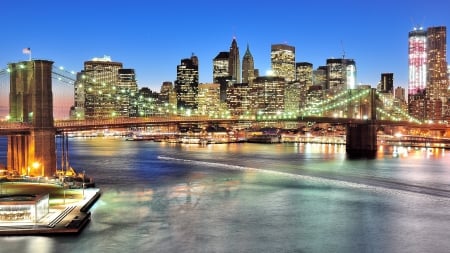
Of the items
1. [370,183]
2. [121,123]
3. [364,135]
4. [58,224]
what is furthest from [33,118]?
[364,135]

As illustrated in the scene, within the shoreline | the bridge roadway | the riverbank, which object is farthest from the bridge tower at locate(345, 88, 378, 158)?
the shoreline

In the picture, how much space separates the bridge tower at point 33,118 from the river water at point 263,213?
466cm

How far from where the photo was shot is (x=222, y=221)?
26422 mm

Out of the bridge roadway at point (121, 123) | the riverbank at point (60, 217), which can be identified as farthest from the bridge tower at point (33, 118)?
the riverbank at point (60, 217)

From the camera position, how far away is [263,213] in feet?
93.7

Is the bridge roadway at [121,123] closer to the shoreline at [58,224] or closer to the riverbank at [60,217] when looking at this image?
the riverbank at [60,217]

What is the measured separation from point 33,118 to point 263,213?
1682cm

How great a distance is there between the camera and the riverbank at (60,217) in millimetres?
21875

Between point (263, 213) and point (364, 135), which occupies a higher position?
point (364, 135)

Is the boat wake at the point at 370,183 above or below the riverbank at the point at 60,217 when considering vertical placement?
below

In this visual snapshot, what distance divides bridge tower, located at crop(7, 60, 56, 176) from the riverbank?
500cm

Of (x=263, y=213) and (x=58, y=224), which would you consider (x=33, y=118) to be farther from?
(x=263, y=213)

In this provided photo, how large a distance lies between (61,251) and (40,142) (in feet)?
56.7

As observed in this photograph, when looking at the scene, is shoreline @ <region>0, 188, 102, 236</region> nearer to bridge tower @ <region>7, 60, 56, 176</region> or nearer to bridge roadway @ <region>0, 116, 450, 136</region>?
bridge tower @ <region>7, 60, 56, 176</region>
